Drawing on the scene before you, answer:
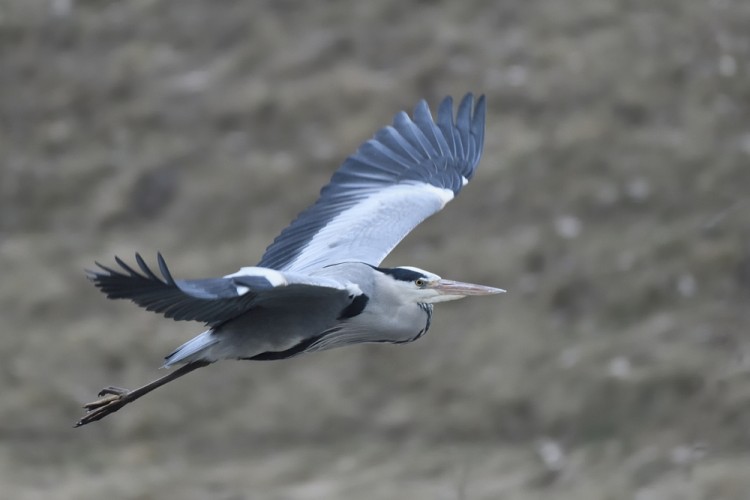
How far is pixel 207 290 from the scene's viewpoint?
17.5ft

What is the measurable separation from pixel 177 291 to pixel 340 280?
51.9 inches

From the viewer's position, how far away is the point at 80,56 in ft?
48.3

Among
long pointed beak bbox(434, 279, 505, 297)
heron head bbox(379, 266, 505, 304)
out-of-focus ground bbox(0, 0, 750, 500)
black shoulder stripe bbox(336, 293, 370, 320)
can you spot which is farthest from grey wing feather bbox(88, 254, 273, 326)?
out-of-focus ground bbox(0, 0, 750, 500)

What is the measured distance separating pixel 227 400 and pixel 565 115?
420 centimetres

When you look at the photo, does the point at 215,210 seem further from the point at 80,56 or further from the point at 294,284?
the point at 294,284

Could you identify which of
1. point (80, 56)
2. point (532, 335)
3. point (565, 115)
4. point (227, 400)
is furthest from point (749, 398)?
point (80, 56)

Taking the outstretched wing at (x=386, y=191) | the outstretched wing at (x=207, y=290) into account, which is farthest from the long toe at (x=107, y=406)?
the outstretched wing at (x=386, y=191)

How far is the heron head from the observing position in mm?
6574

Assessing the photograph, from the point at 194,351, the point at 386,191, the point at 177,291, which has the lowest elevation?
the point at 177,291

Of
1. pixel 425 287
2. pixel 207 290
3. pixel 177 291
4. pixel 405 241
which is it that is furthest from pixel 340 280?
pixel 405 241

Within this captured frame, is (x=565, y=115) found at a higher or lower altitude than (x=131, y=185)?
lower

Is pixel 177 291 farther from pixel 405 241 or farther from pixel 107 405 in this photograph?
pixel 405 241

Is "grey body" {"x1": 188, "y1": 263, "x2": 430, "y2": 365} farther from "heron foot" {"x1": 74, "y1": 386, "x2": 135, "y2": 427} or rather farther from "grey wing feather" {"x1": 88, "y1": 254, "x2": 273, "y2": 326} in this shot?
"heron foot" {"x1": 74, "y1": 386, "x2": 135, "y2": 427}

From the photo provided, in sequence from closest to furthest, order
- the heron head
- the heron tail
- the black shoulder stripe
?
1. the heron tail
2. the black shoulder stripe
3. the heron head
